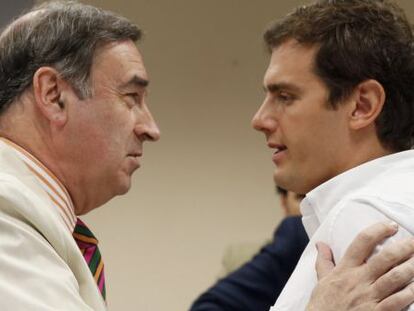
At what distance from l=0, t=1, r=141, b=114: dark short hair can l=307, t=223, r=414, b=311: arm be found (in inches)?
29.4

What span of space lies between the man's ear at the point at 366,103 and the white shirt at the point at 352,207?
0.13 m

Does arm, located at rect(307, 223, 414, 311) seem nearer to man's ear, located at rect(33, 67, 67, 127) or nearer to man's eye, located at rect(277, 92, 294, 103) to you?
man's eye, located at rect(277, 92, 294, 103)

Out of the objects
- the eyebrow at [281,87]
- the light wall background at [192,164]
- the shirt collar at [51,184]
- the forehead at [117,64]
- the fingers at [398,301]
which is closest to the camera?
the fingers at [398,301]

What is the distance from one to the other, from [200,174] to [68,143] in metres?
2.30

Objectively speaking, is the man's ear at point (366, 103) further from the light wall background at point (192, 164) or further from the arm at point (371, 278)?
the light wall background at point (192, 164)

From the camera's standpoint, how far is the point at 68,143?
1.68 meters

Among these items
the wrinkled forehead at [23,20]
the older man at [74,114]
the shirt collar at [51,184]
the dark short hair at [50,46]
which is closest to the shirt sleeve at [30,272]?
the older man at [74,114]

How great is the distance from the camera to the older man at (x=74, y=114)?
1.55 metres

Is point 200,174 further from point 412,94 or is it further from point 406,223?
point 406,223

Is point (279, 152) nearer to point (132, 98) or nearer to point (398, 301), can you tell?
point (132, 98)

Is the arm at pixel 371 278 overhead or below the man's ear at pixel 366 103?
below

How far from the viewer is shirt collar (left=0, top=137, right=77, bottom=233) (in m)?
1.54

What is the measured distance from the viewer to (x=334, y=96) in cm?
160

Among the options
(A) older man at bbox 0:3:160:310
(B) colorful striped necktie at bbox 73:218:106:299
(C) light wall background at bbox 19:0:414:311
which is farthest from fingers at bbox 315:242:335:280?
(C) light wall background at bbox 19:0:414:311
